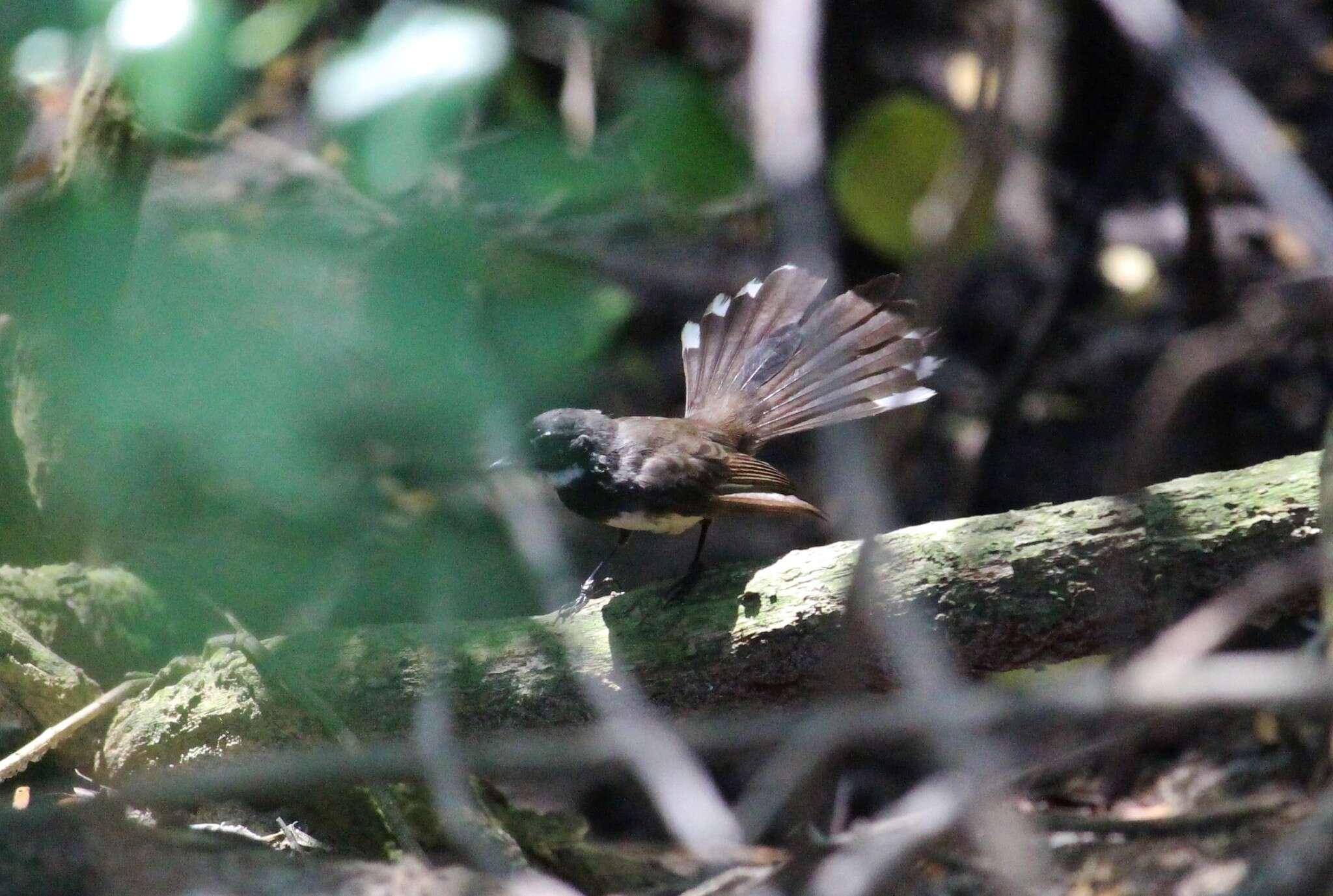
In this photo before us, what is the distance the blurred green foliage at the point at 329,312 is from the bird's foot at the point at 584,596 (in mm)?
491

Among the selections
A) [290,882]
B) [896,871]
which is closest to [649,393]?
[290,882]

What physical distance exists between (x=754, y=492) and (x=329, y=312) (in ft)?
6.19

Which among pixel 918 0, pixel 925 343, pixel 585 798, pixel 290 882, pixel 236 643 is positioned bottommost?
pixel 585 798

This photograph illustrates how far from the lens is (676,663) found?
3014mm

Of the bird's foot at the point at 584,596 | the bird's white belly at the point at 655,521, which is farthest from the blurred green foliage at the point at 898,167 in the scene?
the bird's foot at the point at 584,596

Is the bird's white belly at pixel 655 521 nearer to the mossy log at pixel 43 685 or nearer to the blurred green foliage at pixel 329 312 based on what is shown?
the blurred green foliage at pixel 329 312

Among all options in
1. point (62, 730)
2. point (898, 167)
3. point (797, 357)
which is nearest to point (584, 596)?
point (797, 357)

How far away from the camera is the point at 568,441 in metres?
3.88

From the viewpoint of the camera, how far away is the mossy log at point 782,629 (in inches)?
110

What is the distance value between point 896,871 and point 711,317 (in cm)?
310

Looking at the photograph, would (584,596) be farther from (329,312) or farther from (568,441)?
(329,312)

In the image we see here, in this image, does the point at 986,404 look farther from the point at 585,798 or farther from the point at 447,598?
the point at 447,598

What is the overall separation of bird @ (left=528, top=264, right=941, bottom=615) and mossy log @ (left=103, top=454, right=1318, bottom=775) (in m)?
0.31

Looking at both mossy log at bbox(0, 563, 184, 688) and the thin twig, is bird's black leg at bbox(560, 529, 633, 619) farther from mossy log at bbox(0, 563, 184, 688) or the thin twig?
mossy log at bbox(0, 563, 184, 688)
